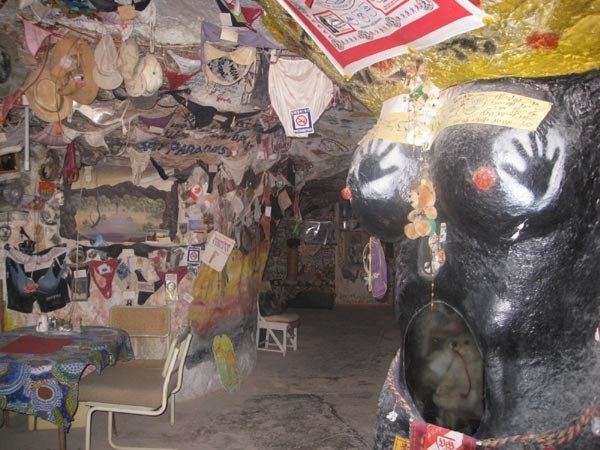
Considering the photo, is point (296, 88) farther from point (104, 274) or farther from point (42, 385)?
point (104, 274)

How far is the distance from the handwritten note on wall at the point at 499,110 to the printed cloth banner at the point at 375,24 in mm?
207

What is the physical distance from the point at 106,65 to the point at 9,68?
2.39 ft

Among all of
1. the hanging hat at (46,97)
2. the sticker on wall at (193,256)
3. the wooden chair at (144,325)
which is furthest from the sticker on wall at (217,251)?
the hanging hat at (46,97)

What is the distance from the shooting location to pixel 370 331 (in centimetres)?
1023

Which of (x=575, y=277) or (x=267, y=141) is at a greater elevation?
(x=267, y=141)

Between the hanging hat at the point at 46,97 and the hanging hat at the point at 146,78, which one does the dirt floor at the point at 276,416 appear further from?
the hanging hat at the point at 146,78

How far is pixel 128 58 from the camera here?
3.78 m

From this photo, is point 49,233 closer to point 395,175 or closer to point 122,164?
point 122,164

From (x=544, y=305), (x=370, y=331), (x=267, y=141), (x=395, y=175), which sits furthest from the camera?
(x=370, y=331)

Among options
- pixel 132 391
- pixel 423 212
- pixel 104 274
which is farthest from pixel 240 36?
pixel 104 274

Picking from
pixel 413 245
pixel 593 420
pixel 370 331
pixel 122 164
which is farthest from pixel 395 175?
pixel 370 331

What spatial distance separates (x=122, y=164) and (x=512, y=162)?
5177 mm

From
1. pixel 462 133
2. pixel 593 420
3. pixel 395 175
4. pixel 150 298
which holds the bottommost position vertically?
pixel 150 298

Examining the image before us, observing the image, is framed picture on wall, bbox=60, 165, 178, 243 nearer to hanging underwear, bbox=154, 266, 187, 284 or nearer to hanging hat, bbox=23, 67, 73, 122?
hanging underwear, bbox=154, 266, 187, 284
